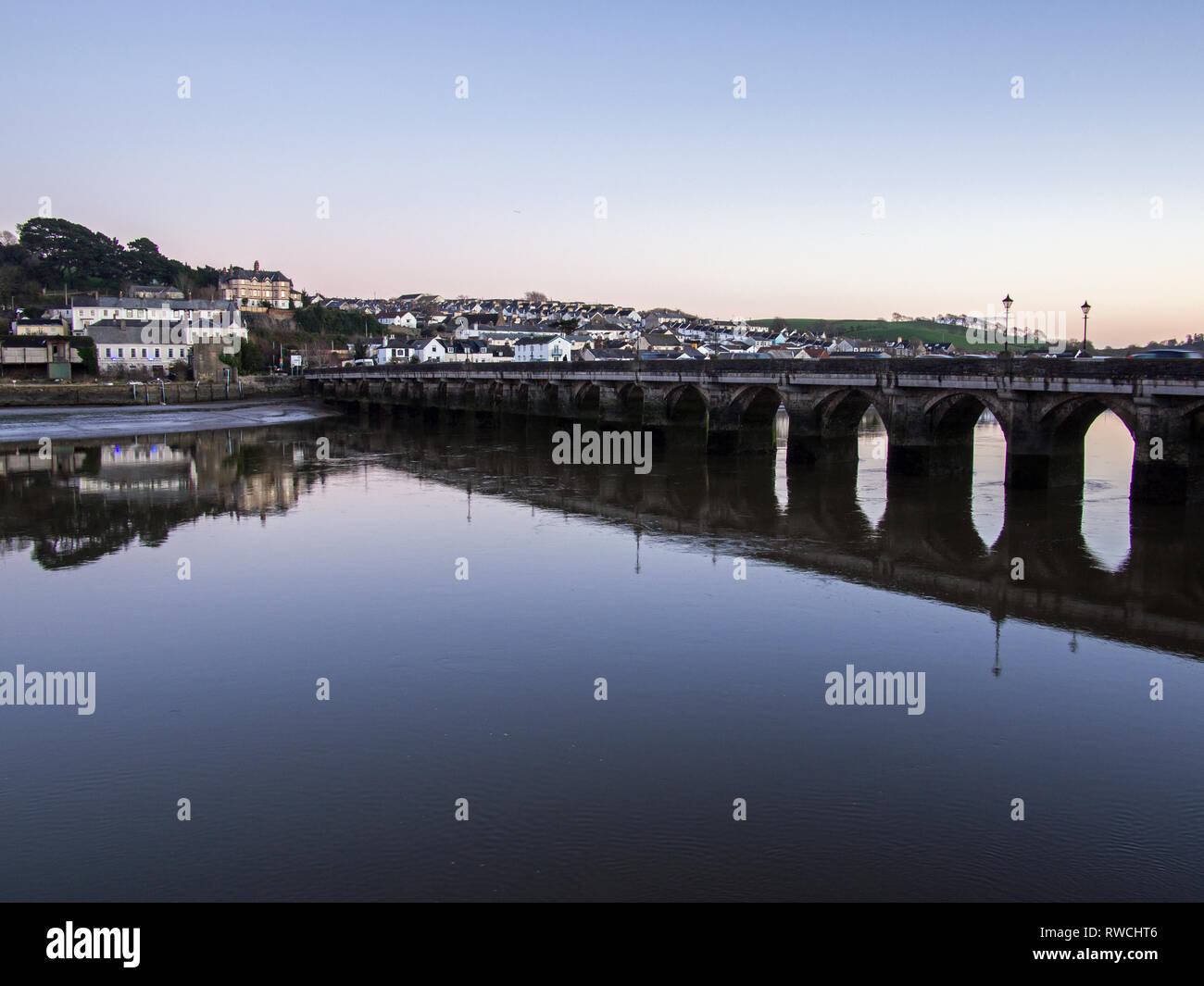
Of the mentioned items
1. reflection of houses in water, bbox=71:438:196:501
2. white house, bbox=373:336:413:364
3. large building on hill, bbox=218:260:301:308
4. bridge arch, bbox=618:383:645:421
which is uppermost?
large building on hill, bbox=218:260:301:308

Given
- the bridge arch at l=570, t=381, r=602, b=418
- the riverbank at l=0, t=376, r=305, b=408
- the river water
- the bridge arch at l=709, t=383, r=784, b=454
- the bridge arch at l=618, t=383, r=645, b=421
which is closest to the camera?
→ the river water

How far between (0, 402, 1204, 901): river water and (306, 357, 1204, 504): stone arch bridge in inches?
91.9

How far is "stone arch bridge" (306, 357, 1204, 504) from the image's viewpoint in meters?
24.2

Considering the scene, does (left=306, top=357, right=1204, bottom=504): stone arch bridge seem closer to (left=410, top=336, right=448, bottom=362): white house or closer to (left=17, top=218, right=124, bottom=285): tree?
(left=410, top=336, right=448, bottom=362): white house

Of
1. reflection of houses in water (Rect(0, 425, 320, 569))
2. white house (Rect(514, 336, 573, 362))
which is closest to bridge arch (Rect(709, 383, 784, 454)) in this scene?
reflection of houses in water (Rect(0, 425, 320, 569))

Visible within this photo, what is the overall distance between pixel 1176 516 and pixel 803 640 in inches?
561

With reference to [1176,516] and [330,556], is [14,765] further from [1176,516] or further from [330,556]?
[1176,516]

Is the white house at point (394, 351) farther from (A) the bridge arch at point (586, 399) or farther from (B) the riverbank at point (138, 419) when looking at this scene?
(A) the bridge arch at point (586, 399)

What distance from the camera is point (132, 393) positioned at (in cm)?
7625

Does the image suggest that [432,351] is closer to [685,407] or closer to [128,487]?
[685,407]

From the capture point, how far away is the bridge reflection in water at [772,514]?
18.1 m

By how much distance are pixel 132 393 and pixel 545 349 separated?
52.0 m
